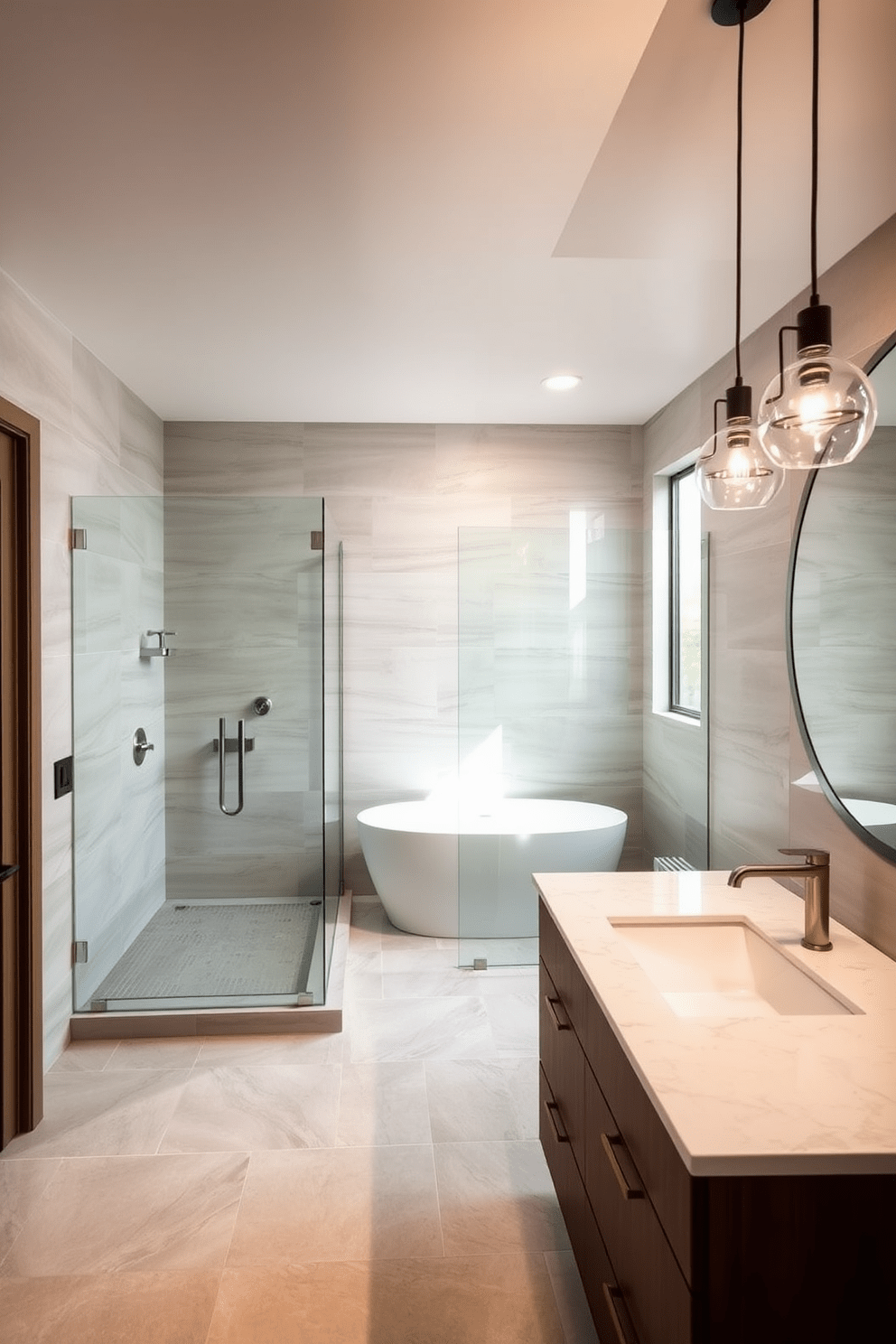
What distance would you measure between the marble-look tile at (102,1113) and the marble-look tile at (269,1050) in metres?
0.15

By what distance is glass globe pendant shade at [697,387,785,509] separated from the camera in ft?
5.02

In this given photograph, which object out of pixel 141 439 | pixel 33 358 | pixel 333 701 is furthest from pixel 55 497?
pixel 333 701

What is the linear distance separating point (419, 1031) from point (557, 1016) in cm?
131

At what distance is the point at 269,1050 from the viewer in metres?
2.92

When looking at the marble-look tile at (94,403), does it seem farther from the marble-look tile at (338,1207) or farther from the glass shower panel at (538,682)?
the marble-look tile at (338,1207)

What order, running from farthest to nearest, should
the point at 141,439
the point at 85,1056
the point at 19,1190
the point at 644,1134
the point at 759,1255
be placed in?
the point at 141,439
the point at 85,1056
the point at 19,1190
the point at 644,1134
the point at 759,1255

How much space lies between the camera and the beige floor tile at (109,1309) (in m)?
1.72

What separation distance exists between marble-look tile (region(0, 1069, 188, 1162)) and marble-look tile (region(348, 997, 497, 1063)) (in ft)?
2.03

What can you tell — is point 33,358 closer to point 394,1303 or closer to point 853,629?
point 853,629

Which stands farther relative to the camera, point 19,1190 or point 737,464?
point 19,1190

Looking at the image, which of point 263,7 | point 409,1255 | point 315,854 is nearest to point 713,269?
point 263,7

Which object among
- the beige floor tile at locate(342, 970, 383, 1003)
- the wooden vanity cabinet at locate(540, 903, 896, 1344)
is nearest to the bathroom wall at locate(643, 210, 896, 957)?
the wooden vanity cabinet at locate(540, 903, 896, 1344)

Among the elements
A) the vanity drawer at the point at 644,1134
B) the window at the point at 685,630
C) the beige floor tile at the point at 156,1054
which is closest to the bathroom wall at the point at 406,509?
the window at the point at 685,630

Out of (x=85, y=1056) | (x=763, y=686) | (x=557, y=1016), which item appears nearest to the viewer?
(x=557, y=1016)
